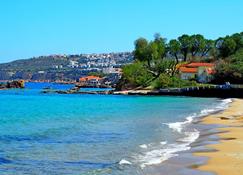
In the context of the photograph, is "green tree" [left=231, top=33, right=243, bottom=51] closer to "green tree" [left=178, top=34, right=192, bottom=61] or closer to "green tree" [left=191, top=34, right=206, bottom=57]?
"green tree" [left=191, top=34, right=206, bottom=57]

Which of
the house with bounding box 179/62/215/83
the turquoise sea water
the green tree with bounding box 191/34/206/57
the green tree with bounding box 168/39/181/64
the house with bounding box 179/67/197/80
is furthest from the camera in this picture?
the green tree with bounding box 191/34/206/57

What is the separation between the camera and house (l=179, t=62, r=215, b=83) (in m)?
119

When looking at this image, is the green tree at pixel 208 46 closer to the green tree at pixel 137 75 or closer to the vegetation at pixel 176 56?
the vegetation at pixel 176 56

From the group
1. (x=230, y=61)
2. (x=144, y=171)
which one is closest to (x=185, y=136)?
(x=144, y=171)

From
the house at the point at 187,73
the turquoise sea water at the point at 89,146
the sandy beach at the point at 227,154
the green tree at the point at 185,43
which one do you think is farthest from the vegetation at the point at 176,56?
the sandy beach at the point at 227,154

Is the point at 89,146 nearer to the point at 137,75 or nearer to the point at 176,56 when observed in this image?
the point at 137,75

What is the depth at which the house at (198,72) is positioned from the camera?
119 meters

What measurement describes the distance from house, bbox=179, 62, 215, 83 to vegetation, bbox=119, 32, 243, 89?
2.36 metres

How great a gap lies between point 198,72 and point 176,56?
2589 cm

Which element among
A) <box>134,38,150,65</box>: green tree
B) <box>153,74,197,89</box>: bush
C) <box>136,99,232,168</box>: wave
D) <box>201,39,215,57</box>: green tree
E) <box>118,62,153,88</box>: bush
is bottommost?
<box>136,99,232,168</box>: wave

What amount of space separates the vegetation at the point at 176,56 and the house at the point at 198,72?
2.36 meters

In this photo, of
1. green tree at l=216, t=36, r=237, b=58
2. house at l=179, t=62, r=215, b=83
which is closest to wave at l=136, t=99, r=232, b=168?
house at l=179, t=62, r=215, b=83

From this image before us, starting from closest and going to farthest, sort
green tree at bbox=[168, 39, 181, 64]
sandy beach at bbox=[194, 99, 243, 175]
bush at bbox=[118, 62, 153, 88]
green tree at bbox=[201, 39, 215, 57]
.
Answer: sandy beach at bbox=[194, 99, 243, 175] → bush at bbox=[118, 62, 153, 88] → green tree at bbox=[168, 39, 181, 64] → green tree at bbox=[201, 39, 215, 57]

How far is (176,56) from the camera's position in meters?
149
